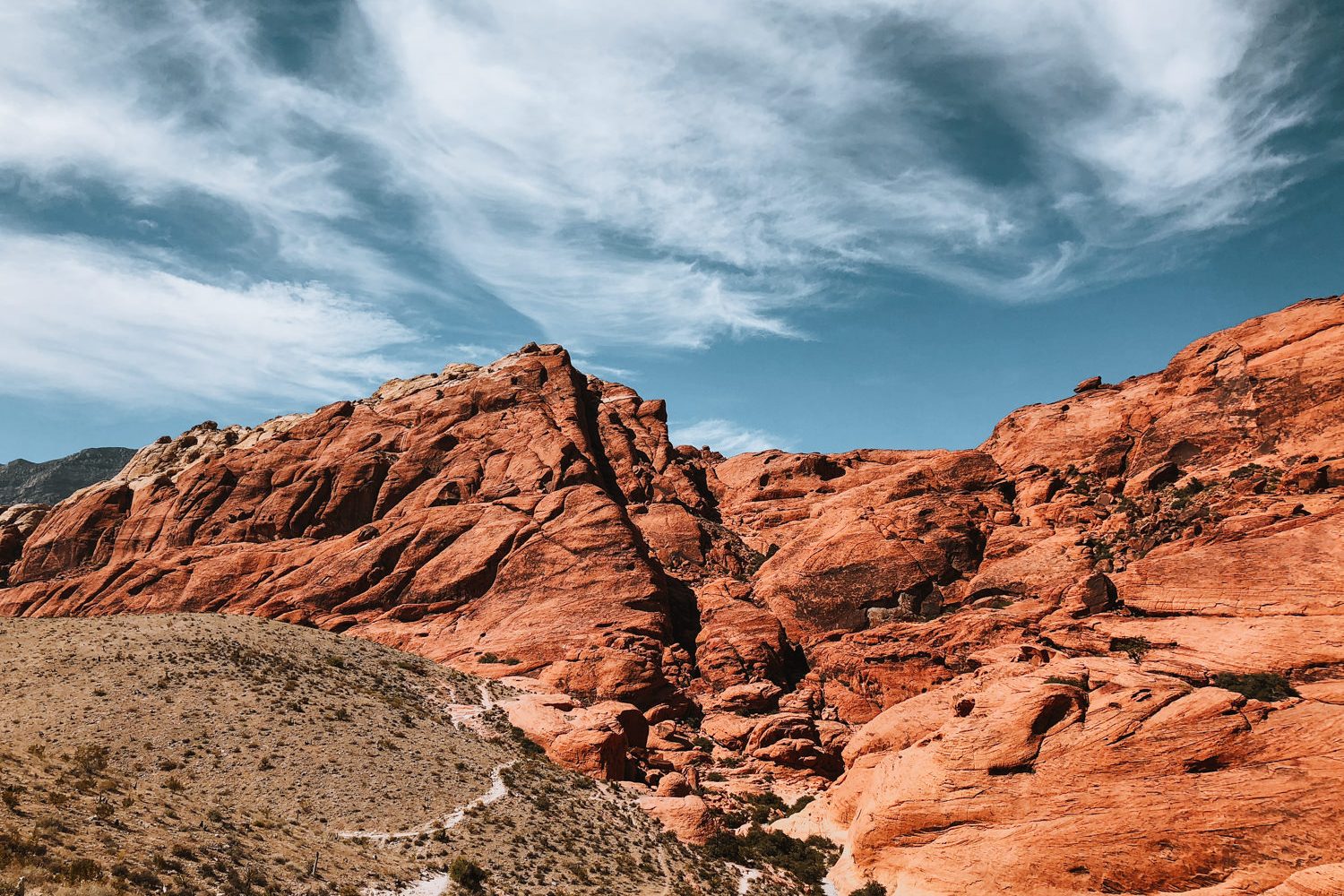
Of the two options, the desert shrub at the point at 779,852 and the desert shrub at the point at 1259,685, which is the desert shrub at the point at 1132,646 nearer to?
the desert shrub at the point at 1259,685

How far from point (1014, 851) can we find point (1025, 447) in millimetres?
50245

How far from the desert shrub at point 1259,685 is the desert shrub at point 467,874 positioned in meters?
36.3

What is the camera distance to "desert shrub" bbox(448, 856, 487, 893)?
2869 cm

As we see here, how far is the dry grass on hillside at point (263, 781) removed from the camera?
2244cm

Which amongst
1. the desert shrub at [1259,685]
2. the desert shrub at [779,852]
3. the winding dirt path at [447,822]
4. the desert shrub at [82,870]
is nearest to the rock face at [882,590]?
the desert shrub at [1259,685]

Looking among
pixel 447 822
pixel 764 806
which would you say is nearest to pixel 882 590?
pixel 764 806

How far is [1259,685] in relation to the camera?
36.8 metres

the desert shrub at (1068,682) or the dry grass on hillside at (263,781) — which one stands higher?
the desert shrub at (1068,682)

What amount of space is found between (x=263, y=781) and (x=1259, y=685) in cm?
4854

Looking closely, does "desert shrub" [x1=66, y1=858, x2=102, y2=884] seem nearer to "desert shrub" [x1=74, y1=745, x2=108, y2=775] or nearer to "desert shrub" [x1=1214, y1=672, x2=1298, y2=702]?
"desert shrub" [x1=74, y1=745, x2=108, y2=775]

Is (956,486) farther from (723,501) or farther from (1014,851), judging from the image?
(1014,851)

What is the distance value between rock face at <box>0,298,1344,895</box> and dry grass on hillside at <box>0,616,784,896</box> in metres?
6.49

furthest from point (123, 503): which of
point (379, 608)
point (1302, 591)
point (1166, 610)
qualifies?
point (1302, 591)

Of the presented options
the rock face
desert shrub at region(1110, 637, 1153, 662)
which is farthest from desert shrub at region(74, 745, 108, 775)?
desert shrub at region(1110, 637, 1153, 662)
